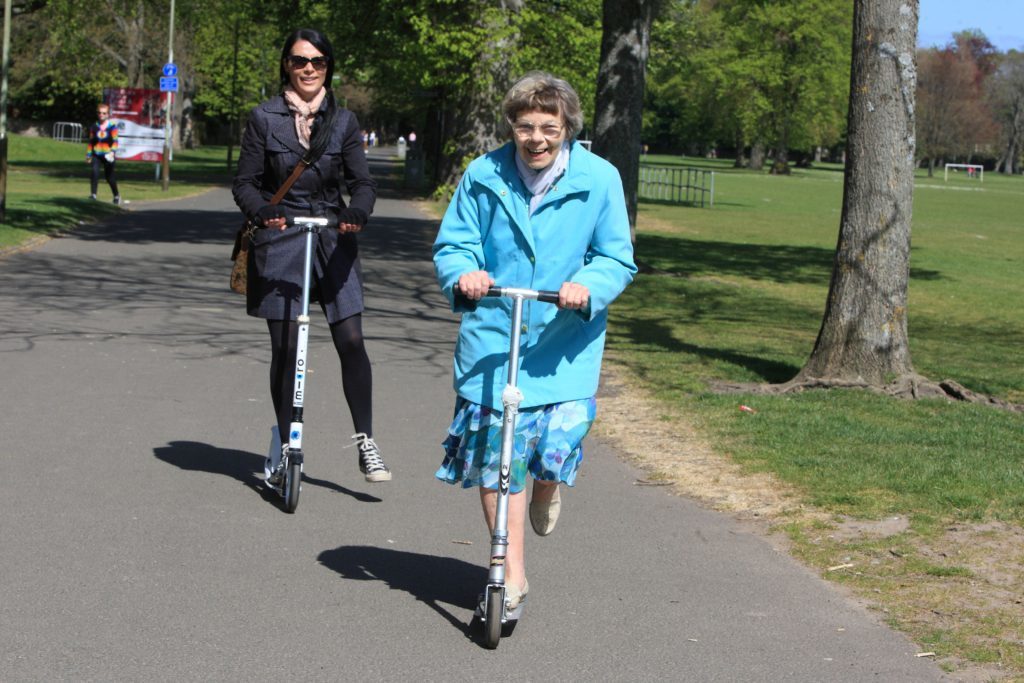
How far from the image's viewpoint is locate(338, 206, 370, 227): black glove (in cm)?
640

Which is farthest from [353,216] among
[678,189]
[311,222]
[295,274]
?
[678,189]

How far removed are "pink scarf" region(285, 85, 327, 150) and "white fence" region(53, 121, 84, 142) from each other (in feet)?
255

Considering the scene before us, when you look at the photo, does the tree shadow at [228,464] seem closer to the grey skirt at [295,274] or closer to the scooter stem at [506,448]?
the grey skirt at [295,274]

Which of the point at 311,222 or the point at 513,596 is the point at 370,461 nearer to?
the point at 311,222

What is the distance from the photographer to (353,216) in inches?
253

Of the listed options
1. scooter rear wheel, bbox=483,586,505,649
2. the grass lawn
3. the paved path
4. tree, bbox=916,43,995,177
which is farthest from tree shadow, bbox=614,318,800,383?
tree, bbox=916,43,995,177

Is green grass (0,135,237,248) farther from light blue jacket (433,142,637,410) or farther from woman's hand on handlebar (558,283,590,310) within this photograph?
woman's hand on handlebar (558,283,590,310)

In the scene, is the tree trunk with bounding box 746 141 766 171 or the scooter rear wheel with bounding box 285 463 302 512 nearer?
the scooter rear wheel with bounding box 285 463 302 512

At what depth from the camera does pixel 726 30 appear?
94500 mm

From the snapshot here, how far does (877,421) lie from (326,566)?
15.6ft

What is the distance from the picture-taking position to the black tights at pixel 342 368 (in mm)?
6816

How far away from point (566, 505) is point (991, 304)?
14.1 m

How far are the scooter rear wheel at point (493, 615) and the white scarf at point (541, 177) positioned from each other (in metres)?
1.21

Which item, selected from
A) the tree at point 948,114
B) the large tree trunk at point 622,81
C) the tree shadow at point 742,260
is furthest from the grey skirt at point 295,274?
the tree at point 948,114
